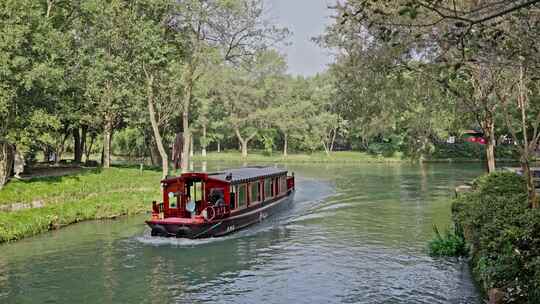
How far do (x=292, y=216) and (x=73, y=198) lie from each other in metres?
11.0

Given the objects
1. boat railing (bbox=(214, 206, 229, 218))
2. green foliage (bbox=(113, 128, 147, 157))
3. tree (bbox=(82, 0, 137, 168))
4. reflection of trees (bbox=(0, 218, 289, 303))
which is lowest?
reflection of trees (bbox=(0, 218, 289, 303))

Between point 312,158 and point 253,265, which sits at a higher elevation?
point 312,158

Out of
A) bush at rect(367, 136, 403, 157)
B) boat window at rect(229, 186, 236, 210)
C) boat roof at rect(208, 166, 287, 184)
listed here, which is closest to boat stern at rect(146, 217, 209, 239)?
boat window at rect(229, 186, 236, 210)

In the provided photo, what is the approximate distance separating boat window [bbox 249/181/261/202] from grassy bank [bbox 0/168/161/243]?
6.85 m

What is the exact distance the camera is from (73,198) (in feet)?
90.6

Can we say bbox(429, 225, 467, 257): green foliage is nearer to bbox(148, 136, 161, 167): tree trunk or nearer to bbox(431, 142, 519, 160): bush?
bbox(148, 136, 161, 167): tree trunk

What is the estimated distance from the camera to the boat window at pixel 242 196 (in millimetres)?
23906

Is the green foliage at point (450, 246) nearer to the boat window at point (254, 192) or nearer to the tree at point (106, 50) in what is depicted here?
the boat window at point (254, 192)

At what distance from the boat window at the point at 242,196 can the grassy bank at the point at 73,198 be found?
720 cm

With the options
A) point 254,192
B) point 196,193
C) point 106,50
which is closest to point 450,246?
point 254,192

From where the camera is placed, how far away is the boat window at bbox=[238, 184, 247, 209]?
23.9 metres

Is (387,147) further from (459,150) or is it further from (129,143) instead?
(129,143)

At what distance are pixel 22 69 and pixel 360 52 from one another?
50.4 ft

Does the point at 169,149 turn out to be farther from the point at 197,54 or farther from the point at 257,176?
the point at 257,176
